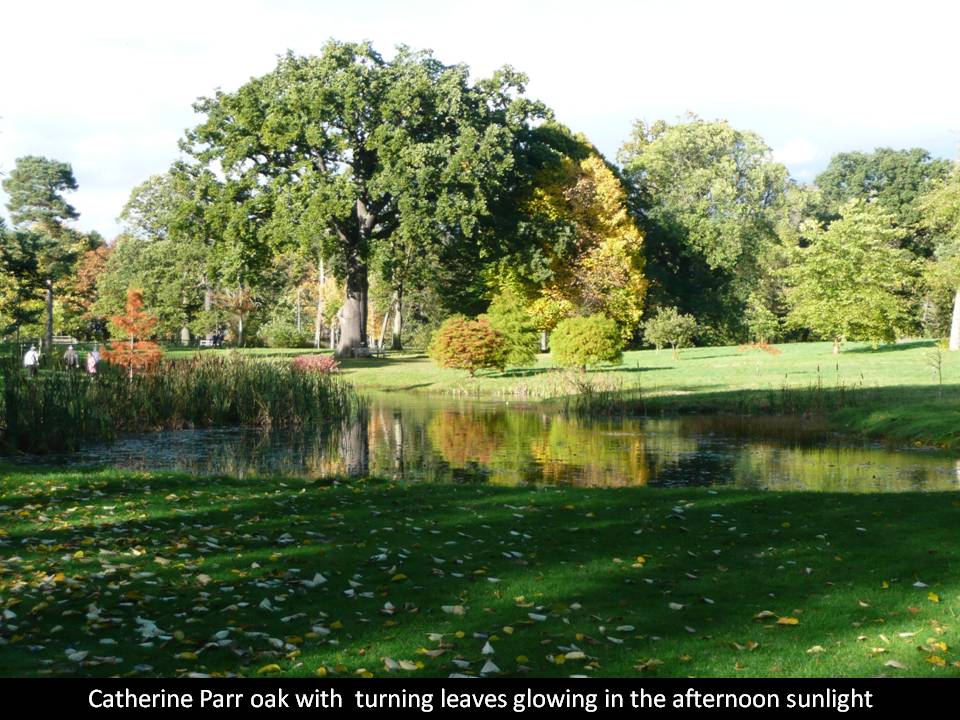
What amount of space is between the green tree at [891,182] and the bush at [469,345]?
38561 mm

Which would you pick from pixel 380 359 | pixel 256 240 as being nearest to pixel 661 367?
pixel 380 359

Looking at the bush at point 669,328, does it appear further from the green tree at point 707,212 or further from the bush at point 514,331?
the bush at point 514,331

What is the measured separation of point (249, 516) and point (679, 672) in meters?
6.27

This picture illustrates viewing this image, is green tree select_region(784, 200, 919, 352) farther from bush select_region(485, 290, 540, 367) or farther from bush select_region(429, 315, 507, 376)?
bush select_region(429, 315, 507, 376)

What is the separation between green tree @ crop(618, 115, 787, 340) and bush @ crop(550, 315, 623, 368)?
22.9 m

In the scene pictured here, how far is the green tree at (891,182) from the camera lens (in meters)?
68.6

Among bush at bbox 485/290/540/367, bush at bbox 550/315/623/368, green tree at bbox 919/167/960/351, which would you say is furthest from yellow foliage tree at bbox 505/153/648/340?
green tree at bbox 919/167/960/351

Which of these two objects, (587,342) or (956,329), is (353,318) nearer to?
(587,342)

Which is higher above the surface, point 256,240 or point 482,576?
point 256,240

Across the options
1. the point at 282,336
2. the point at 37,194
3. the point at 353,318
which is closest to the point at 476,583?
the point at 353,318

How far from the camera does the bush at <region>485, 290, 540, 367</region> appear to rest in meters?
40.1

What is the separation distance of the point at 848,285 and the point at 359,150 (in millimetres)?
24810
